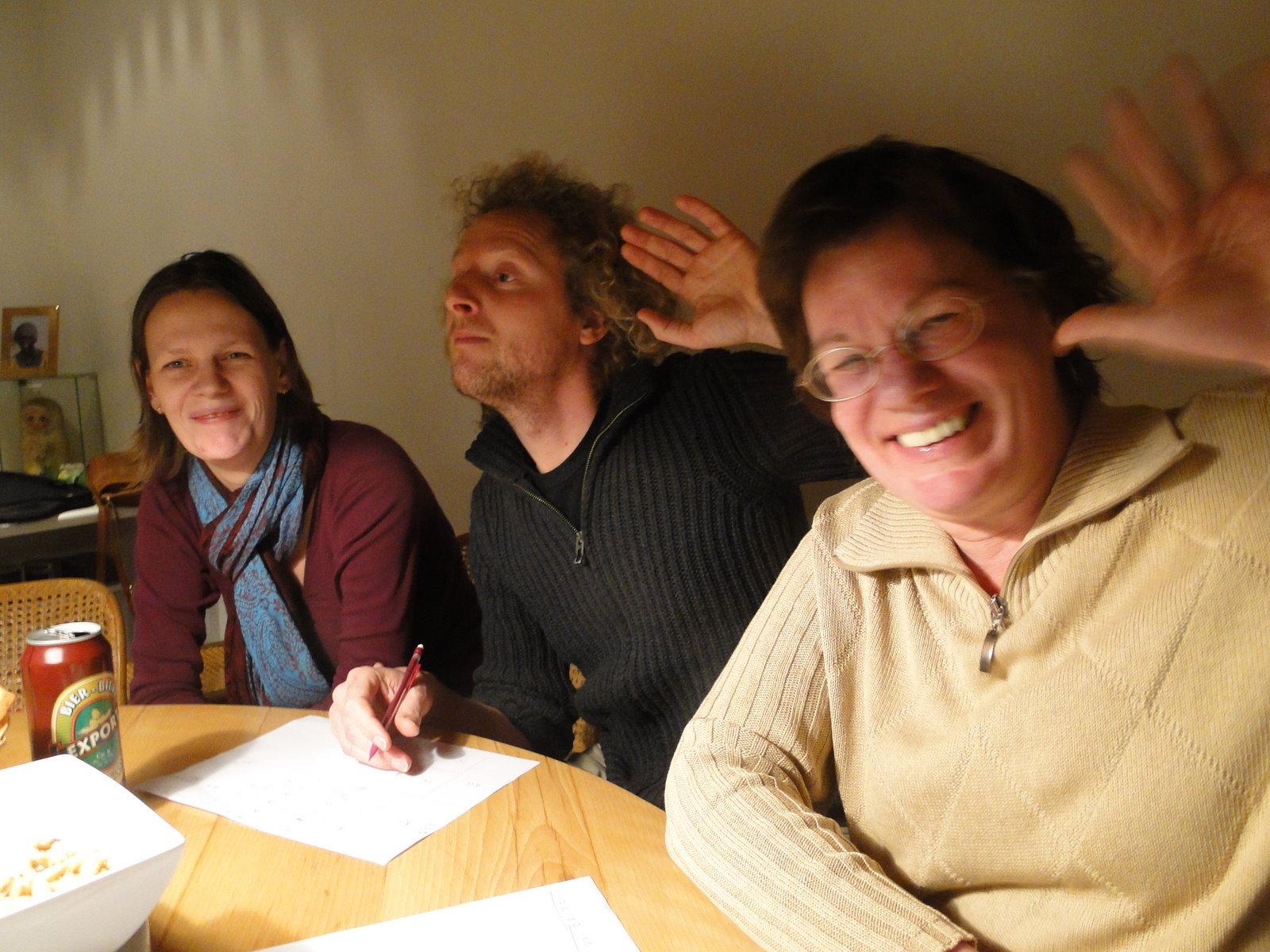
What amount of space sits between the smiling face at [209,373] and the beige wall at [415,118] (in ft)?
2.42

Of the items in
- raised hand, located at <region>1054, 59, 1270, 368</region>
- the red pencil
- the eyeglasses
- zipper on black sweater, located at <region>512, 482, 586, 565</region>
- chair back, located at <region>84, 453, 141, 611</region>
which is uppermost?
raised hand, located at <region>1054, 59, 1270, 368</region>

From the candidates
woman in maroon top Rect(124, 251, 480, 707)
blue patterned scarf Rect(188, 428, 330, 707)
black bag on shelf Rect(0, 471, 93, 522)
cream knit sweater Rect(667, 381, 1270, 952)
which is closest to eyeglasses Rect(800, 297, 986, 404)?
cream knit sweater Rect(667, 381, 1270, 952)

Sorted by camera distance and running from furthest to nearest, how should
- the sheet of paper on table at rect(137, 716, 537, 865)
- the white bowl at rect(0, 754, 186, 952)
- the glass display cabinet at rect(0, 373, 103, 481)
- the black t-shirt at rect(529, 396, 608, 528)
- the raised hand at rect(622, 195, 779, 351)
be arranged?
the glass display cabinet at rect(0, 373, 103, 481) < the black t-shirt at rect(529, 396, 608, 528) < the raised hand at rect(622, 195, 779, 351) < the sheet of paper on table at rect(137, 716, 537, 865) < the white bowl at rect(0, 754, 186, 952)

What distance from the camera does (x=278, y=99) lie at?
2.73 metres

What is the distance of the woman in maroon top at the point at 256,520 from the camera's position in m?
1.64

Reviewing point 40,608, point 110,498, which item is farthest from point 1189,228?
point 110,498

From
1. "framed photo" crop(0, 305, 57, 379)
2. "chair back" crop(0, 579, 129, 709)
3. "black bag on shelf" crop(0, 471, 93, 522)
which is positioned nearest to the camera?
"chair back" crop(0, 579, 129, 709)

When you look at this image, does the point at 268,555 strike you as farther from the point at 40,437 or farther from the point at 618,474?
the point at 40,437

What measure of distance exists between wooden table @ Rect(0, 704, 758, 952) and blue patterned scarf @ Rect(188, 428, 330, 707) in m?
0.68

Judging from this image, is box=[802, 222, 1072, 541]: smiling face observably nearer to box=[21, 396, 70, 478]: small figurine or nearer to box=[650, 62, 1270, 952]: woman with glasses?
box=[650, 62, 1270, 952]: woman with glasses

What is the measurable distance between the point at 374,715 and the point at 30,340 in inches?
134

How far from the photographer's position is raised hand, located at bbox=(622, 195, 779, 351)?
1353 mm

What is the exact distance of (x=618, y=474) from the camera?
1.42 metres

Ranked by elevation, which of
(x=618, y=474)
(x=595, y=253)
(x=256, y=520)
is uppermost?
(x=595, y=253)
